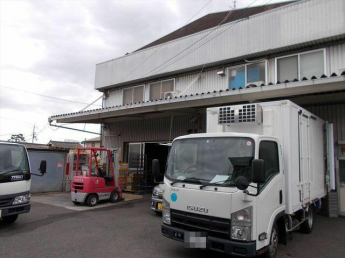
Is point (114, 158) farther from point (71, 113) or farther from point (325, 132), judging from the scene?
A: point (325, 132)

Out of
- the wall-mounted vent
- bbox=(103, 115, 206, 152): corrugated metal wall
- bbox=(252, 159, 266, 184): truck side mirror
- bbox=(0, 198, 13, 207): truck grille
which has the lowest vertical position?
bbox=(0, 198, 13, 207): truck grille

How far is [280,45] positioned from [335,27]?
5.48 feet

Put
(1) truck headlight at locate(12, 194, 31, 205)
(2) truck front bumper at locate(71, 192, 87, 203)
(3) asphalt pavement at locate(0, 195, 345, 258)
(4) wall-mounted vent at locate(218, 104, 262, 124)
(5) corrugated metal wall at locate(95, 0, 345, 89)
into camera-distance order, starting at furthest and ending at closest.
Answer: (2) truck front bumper at locate(71, 192, 87, 203) → (5) corrugated metal wall at locate(95, 0, 345, 89) → (1) truck headlight at locate(12, 194, 31, 205) → (3) asphalt pavement at locate(0, 195, 345, 258) → (4) wall-mounted vent at locate(218, 104, 262, 124)

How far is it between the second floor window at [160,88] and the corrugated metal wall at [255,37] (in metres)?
0.54

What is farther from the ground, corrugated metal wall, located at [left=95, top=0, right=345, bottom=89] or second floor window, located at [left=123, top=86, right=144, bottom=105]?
corrugated metal wall, located at [left=95, top=0, right=345, bottom=89]

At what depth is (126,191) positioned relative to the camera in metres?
12.9

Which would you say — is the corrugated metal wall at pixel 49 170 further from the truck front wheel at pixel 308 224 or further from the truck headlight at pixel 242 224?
the truck headlight at pixel 242 224

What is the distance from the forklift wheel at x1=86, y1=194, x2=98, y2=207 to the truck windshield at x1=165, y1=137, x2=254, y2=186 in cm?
549

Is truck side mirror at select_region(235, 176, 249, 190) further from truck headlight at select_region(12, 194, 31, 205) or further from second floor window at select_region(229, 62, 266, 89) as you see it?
second floor window at select_region(229, 62, 266, 89)

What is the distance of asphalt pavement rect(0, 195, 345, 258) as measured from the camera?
501 cm

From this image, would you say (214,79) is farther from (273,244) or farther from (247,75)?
(273,244)

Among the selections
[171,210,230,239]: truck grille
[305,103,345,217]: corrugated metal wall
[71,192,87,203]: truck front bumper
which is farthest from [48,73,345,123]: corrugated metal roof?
[171,210,230,239]: truck grille

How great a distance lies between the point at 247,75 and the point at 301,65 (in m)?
1.93

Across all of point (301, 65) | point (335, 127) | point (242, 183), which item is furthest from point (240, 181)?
point (301, 65)
